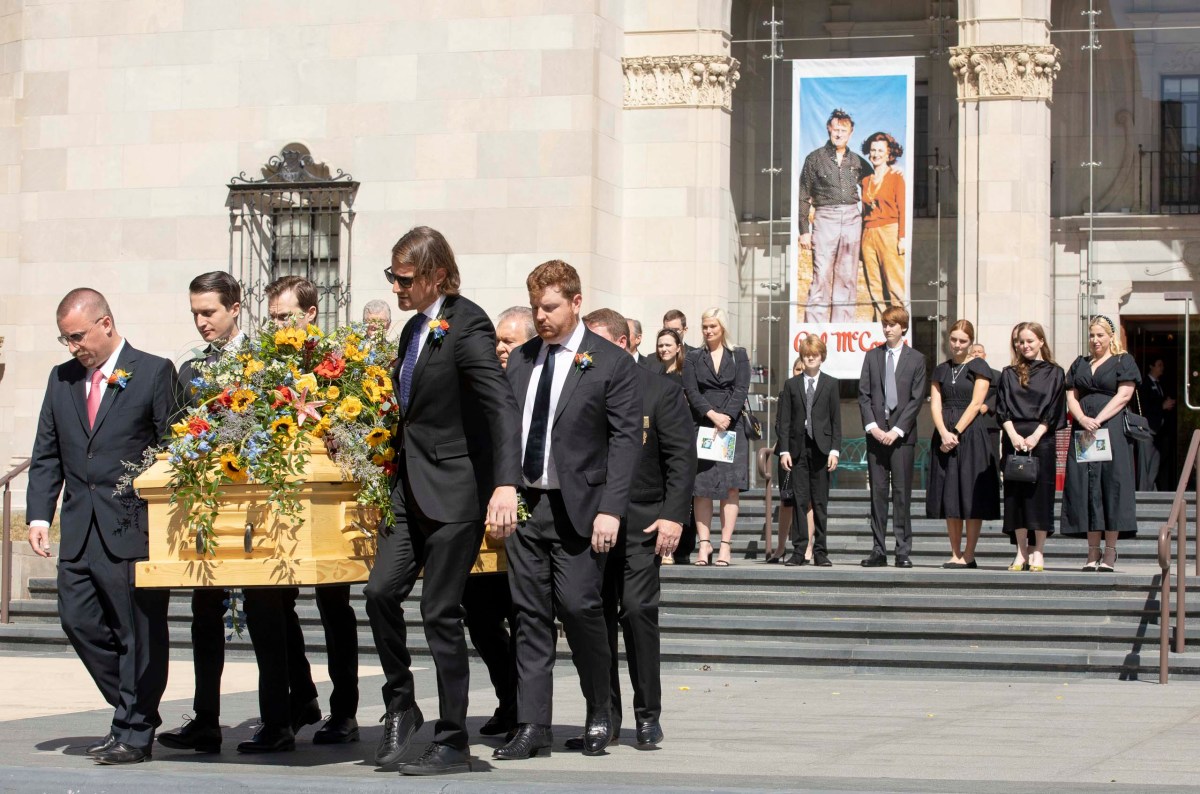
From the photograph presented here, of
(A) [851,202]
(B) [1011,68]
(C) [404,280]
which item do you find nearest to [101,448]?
(C) [404,280]

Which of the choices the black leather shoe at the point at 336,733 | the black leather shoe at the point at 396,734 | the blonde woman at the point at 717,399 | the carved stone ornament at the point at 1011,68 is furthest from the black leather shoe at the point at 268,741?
the carved stone ornament at the point at 1011,68

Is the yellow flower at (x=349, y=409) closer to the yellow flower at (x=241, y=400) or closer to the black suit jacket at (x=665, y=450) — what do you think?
the yellow flower at (x=241, y=400)

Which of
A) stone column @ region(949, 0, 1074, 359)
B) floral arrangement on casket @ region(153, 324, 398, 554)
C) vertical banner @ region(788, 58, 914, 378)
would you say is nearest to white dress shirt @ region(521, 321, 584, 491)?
floral arrangement on casket @ region(153, 324, 398, 554)

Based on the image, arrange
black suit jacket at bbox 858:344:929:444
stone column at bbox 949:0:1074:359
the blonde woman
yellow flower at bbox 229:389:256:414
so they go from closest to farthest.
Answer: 1. yellow flower at bbox 229:389:256:414
2. black suit jacket at bbox 858:344:929:444
3. the blonde woman
4. stone column at bbox 949:0:1074:359

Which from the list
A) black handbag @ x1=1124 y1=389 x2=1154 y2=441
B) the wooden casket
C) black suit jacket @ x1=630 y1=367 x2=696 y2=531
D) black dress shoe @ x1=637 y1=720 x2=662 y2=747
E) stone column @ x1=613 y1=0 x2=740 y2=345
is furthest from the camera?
stone column @ x1=613 y1=0 x2=740 y2=345

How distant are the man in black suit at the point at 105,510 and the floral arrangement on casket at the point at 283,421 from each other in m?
0.26

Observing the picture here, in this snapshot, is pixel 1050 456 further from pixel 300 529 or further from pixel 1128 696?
pixel 300 529

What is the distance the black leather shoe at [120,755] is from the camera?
7.38 m

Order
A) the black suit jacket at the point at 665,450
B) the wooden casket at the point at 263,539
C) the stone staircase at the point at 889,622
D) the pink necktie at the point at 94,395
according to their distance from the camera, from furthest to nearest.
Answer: the stone staircase at the point at 889,622
the black suit jacket at the point at 665,450
the pink necktie at the point at 94,395
the wooden casket at the point at 263,539

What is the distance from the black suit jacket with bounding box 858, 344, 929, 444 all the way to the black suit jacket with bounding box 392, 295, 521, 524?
304 inches

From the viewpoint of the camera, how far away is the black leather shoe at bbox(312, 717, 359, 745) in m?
8.09

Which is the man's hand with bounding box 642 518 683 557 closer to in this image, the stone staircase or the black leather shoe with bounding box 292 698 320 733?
the black leather shoe with bounding box 292 698 320 733

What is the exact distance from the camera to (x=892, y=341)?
14.7 m

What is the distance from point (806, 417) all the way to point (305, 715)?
7.25 m
